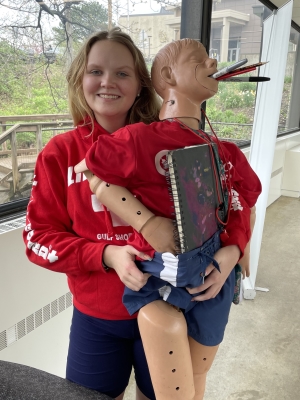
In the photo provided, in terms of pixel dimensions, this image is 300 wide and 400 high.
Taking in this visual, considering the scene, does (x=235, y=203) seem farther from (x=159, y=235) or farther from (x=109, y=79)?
(x=109, y=79)

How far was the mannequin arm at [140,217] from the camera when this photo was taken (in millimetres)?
748

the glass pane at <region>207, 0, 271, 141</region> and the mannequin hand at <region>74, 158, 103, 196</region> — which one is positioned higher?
the glass pane at <region>207, 0, 271, 141</region>

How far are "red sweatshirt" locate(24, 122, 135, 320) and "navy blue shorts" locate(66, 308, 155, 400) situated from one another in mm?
38

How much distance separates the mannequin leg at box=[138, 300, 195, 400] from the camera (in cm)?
75

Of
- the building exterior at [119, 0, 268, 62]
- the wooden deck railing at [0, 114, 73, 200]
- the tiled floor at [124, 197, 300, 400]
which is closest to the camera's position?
the wooden deck railing at [0, 114, 73, 200]

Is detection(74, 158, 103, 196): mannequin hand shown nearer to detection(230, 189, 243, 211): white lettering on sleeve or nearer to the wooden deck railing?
detection(230, 189, 243, 211): white lettering on sleeve

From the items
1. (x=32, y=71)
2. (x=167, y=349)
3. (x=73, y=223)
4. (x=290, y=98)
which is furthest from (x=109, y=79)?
(x=290, y=98)

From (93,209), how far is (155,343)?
0.36m

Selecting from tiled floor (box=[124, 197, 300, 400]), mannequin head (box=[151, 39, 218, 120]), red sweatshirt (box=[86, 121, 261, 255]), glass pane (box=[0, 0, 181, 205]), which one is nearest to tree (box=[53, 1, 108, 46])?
glass pane (box=[0, 0, 181, 205])

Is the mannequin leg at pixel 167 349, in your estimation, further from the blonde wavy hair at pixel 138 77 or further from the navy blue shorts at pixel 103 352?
the blonde wavy hair at pixel 138 77

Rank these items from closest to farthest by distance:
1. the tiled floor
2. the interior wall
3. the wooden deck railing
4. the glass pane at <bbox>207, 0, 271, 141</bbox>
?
the interior wall → the wooden deck railing → the tiled floor → the glass pane at <bbox>207, 0, 271, 141</bbox>

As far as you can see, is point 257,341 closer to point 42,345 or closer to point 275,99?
point 42,345

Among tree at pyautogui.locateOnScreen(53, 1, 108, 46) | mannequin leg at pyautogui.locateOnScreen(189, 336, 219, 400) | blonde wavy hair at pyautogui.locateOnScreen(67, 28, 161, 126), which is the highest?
tree at pyautogui.locateOnScreen(53, 1, 108, 46)

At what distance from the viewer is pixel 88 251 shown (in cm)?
86
